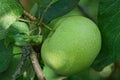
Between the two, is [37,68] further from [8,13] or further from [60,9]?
[60,9]

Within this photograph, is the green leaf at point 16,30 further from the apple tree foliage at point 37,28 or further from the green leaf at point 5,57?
the green leaf at point 5,57

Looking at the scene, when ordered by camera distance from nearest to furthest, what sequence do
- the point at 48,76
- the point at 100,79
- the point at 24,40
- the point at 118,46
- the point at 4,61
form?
the point at 24,40 < the point at 118,46 < the point at 4,61 < the point at 100,79 < the point at 48,76

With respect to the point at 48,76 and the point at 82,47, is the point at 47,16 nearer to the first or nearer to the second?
the point at 82,47

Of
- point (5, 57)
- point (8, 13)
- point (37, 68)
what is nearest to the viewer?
point (37, 68)

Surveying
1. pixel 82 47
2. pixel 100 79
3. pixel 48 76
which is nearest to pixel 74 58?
pixel 82 47

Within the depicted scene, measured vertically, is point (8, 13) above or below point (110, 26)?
above

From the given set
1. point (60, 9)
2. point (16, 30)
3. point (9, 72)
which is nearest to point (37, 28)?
point (16, 30)
